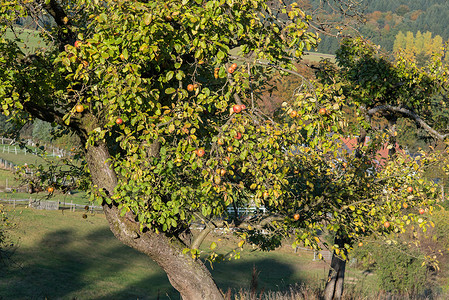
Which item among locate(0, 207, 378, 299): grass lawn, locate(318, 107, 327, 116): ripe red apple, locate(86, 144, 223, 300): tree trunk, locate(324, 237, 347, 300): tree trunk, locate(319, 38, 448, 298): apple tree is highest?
locate(318, 107, 327, 116): ripe red apple

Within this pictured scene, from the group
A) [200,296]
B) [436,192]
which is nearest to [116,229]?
[200,296]

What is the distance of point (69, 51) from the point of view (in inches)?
216

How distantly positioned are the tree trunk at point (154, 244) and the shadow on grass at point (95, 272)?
9.97 m

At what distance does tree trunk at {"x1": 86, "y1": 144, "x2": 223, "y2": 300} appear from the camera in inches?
253

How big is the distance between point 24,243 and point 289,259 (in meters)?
18.5

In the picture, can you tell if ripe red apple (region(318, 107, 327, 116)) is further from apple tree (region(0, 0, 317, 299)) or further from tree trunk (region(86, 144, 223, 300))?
tree trunk (region(86, 144, 223, 300))

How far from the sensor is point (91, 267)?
25484mm

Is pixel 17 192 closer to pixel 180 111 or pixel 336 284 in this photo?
pixel 336 284

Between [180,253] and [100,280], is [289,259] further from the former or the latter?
[180,253]

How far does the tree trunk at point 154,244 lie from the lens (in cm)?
642

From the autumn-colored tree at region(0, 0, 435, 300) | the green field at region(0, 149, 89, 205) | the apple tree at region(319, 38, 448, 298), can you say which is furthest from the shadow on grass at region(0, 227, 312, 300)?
the autumn-colored tree at region(0, 0, 435, 300)

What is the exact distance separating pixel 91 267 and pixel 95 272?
0.90 metres

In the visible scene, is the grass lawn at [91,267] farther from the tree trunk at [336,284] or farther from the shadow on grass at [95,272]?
the tree trunk at [336,284]

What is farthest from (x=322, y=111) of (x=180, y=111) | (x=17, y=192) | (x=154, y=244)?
(x=17, y=192)
